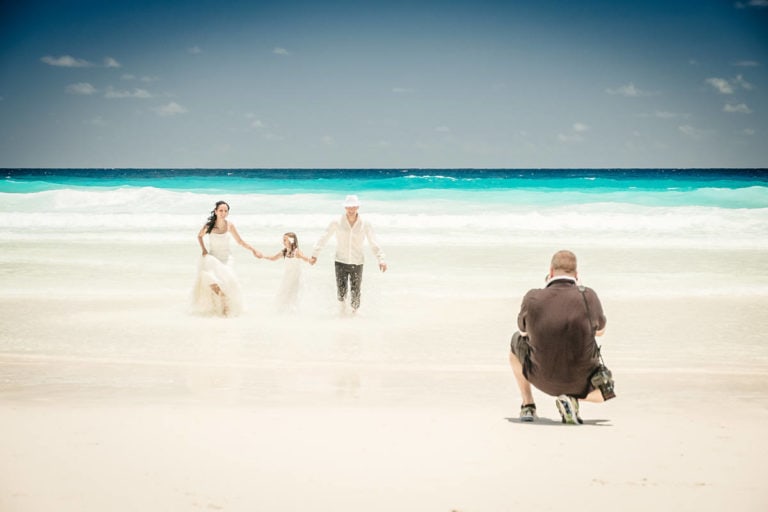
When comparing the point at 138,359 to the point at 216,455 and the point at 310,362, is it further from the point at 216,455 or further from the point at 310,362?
the point at 216,455

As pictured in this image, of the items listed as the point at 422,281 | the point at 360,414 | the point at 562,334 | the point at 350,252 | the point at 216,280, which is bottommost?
the point at 360,414

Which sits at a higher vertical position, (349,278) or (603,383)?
(349,278)

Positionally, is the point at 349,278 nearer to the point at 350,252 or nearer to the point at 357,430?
the point at 350,252

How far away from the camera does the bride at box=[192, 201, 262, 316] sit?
9711mm

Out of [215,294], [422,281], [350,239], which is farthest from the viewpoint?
[422,281]

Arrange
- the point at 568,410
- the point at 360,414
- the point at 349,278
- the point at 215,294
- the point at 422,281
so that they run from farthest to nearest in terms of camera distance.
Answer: the point at 422,281 < the point at 349,278 < the point at 215,294 < the point at 360,414 < the point at 568,410

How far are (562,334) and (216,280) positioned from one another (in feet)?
18.7

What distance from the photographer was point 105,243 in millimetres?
18391

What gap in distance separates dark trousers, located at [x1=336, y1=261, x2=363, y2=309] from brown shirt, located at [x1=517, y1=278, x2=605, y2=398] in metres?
4.80

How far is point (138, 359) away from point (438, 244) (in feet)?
39.0

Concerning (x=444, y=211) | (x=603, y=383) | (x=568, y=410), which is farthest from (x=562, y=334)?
(x=444, y=211)

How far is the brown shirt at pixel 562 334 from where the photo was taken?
5066 millimetres

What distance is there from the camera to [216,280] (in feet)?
31.9

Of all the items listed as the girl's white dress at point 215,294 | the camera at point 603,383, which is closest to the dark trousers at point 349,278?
the girl's white dress at point 215,294
